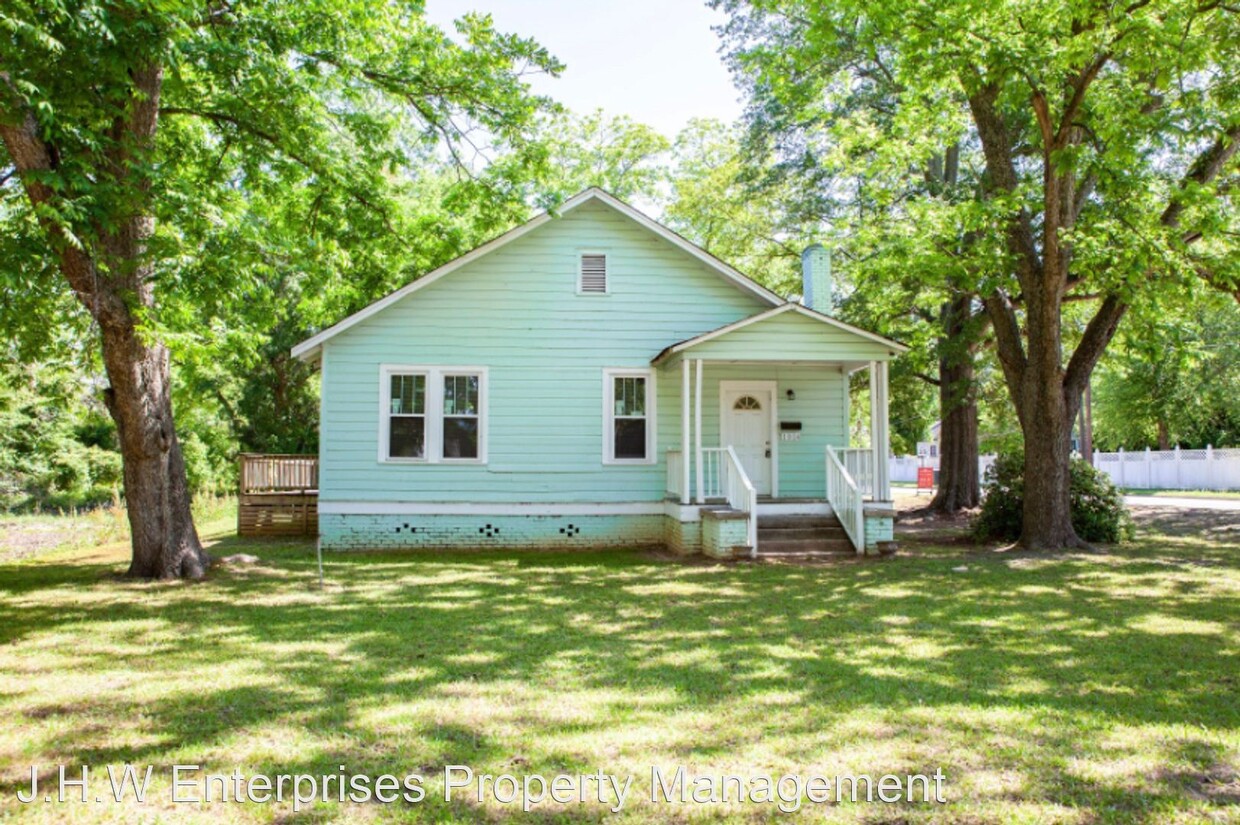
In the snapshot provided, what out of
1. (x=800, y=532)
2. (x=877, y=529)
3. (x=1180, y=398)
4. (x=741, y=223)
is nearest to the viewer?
(x=877, y=529)

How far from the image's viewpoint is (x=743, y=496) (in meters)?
12.6

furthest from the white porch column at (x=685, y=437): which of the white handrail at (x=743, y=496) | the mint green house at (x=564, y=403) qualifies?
the white handrail at (x=743, y=496)

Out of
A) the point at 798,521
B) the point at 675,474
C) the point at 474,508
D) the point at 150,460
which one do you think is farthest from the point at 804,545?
the point at 150,460

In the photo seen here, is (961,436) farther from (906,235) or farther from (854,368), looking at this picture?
(906,235)

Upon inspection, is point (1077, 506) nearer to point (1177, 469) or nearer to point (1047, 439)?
point (1047, 439)

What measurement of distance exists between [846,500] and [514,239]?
7093 millimetres

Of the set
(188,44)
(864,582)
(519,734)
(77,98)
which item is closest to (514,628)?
(519,734)

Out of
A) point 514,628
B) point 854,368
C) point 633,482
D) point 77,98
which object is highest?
point 77,98

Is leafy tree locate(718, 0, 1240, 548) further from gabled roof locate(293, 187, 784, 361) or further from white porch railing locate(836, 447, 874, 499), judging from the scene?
gabled roof locate(293, 187, 784, 361)

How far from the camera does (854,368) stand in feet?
48.3

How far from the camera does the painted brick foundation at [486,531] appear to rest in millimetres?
13859

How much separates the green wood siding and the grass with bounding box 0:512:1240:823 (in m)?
3.89

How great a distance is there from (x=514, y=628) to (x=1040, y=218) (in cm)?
1407

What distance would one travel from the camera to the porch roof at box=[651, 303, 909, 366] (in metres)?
12.7
